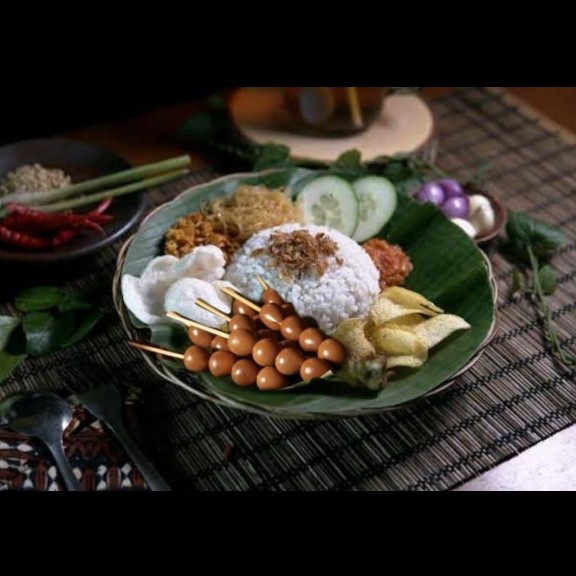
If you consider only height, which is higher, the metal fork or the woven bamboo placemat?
the metal fork

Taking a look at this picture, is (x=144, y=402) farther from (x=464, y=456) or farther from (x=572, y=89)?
(x=572, y=89)

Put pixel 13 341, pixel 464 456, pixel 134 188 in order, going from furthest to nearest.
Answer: pixel 134 188 → pixel 13 341 → pixel 464 456

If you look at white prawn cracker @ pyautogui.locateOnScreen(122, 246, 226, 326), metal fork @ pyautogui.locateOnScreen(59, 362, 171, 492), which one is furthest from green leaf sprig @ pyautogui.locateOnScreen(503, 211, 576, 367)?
metal fork @ pyautogui.locateOnScreen(59, 362, 171, 492)

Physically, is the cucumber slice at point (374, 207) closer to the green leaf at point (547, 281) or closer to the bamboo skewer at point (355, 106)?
the green leaf at point (547, 281)

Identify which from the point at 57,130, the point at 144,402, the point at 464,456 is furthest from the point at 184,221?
the point at 57,130

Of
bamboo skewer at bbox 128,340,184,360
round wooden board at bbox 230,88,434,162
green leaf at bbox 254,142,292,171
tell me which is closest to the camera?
bamboo skewer at bbox 128,340,184,360

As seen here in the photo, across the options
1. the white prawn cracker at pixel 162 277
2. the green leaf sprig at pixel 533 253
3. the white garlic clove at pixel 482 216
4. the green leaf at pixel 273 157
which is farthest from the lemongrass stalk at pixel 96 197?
the green leaf sprig at pixel 533 253

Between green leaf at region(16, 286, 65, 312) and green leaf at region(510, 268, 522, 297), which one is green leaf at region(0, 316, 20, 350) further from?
green leaf at region(510, 268, 522, 297)
